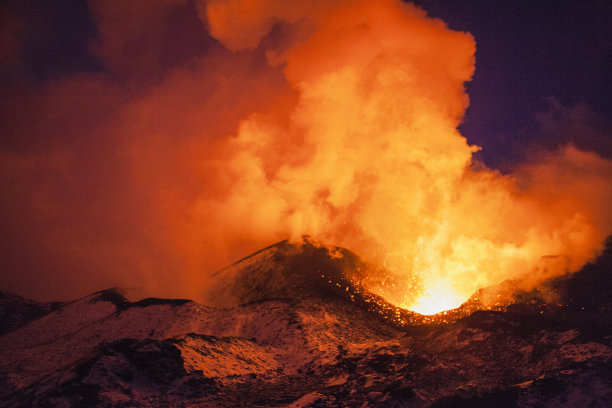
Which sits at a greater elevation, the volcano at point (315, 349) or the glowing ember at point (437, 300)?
the glowing ember at point (437, 300)

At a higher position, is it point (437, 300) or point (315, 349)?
point (437, 300)

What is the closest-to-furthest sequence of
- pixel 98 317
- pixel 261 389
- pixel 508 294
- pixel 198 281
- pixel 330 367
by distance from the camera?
1. pixel 261 389
2. pixel 330 367
3. pixel 508 294
4. pixel 98 317
5. pixel 198 281

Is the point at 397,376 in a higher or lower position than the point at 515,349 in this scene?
lower

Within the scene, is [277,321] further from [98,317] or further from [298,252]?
[98,317]

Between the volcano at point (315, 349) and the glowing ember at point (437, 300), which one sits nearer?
the volcano at point (315, 349)

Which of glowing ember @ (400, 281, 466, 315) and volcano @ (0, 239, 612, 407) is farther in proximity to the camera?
glowing ember @ (400, 281, 466, 315)

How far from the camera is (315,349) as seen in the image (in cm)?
2605

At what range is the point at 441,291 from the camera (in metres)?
39.4

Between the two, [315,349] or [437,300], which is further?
[437,300]

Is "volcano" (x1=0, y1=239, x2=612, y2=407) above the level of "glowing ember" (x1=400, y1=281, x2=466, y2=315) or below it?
below

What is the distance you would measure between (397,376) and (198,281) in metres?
40.7

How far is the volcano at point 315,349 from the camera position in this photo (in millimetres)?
17734

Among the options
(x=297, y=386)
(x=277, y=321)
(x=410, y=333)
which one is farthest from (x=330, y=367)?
(x=410, y=333)

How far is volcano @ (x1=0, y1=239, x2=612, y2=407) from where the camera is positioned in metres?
17.7
